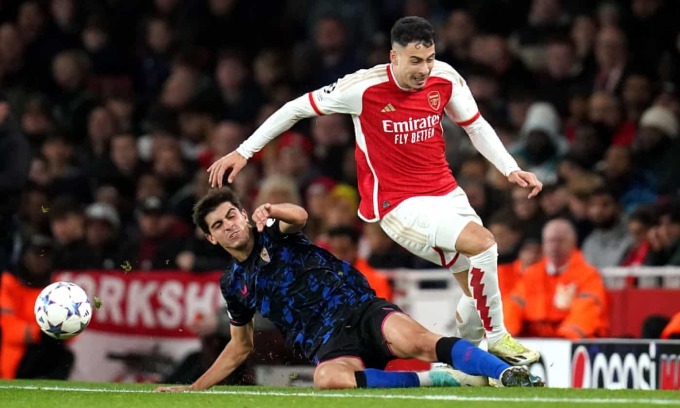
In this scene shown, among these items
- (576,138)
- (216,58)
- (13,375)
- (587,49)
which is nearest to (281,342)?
(13,375)

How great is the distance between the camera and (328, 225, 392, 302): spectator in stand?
11.5 m

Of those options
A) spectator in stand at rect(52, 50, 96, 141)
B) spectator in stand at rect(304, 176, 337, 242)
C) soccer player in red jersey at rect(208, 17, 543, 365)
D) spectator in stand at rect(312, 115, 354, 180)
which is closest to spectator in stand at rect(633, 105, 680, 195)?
spectator in stand at rect(304, 176, 337, 242)

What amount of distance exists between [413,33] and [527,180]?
106 cm

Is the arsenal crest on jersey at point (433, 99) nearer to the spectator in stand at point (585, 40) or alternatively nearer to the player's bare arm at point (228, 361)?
the player's bare arm at point (228, 361)

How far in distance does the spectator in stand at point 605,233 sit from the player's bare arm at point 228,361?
158 inches

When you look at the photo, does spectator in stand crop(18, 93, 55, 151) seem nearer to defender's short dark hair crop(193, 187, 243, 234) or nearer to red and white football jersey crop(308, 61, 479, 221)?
defender's short dark hair crop(193, 187, 243, 234)

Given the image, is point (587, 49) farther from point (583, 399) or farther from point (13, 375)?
point (583, 399)

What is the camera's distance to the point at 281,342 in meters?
11.5

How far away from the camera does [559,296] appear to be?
1095cm

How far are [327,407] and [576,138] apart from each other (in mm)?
6193

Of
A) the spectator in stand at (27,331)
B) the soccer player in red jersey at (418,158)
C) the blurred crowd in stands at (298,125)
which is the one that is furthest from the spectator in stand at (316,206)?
the soccer player in red jersey at (418,158)

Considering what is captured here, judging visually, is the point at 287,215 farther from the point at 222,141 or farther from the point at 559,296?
the point at 222,141

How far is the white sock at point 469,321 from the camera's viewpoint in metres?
8.68

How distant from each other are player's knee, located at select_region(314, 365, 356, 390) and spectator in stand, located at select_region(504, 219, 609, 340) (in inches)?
117
